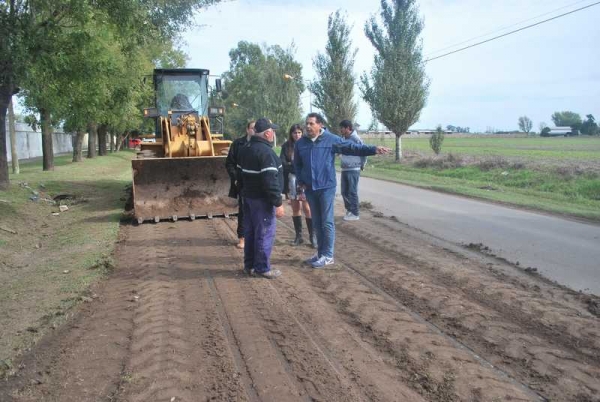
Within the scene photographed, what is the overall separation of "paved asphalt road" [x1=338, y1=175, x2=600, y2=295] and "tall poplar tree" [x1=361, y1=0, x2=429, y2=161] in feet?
58.6

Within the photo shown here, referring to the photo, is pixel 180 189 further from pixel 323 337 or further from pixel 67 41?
pixel 323 337

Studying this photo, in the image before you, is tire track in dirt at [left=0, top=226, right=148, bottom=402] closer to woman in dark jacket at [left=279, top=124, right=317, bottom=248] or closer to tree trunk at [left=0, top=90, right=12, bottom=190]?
woman in dark jacket at [left=279, top=124, right=317, bottom=248]

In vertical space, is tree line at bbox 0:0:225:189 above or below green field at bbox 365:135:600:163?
above

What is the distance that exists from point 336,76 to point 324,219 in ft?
108

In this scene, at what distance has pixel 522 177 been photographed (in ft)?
67.4

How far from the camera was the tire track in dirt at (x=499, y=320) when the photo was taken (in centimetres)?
416

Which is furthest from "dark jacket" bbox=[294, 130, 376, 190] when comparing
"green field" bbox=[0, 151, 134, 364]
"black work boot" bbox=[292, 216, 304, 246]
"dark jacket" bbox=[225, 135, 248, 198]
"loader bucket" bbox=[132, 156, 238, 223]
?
"loader bucket" bbox=[132, 156, 238, 223]

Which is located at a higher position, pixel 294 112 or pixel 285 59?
pixel 285 59

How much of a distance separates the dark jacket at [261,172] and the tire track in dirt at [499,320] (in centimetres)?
160

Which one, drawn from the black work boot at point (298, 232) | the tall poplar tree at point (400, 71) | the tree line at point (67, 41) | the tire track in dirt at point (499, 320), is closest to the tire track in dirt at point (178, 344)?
the black work boot at point (298, 232)

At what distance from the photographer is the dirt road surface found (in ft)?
12.9

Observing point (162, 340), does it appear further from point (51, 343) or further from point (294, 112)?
point (294, 112)

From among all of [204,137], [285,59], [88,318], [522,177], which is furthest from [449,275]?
[285,59]

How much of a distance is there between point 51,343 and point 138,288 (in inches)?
64.9
